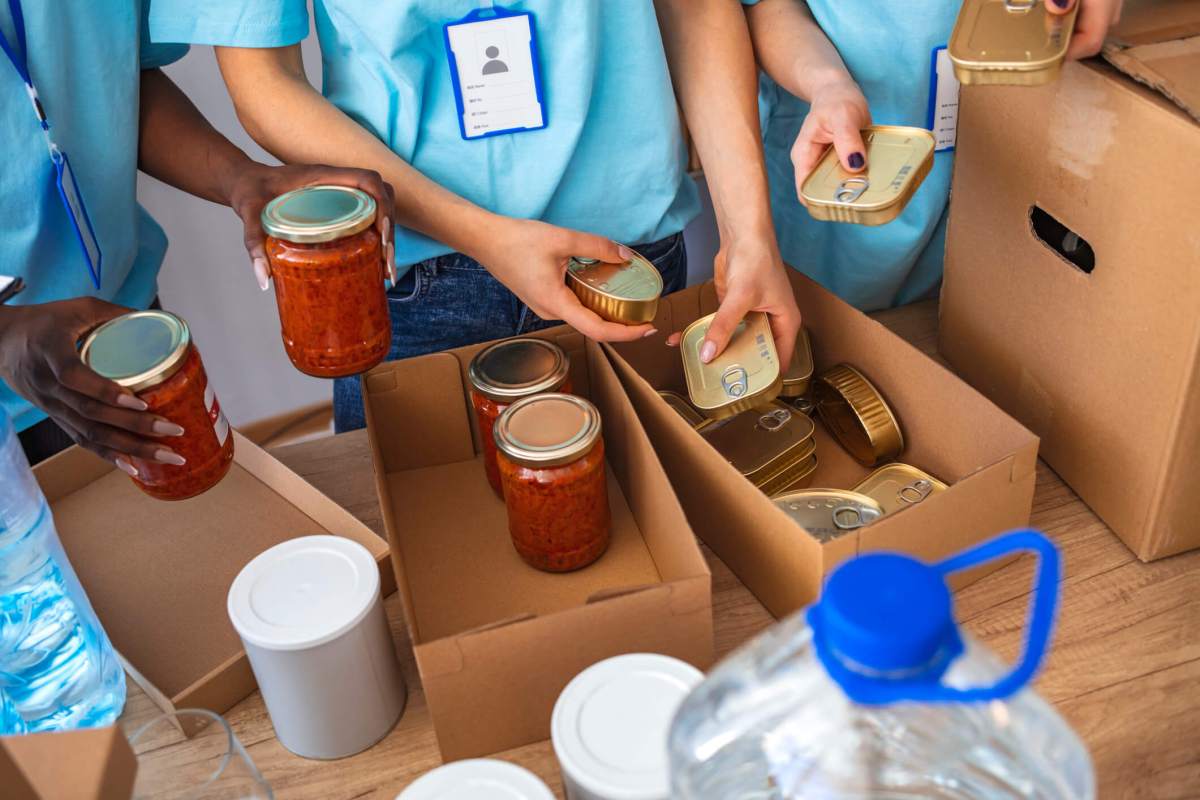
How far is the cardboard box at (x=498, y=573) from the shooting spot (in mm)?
836

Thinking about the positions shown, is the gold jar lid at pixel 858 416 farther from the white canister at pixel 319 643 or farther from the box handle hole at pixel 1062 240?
the white canister at pixel 319 643

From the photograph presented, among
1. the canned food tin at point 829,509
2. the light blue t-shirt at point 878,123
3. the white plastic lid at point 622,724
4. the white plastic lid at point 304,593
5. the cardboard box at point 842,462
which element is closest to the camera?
the white plastic lid at point 622,724

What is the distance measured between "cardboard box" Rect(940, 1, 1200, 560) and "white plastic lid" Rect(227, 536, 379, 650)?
73cm

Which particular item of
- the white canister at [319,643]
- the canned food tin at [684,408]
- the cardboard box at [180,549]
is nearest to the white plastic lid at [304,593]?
the white canister at [319,643]

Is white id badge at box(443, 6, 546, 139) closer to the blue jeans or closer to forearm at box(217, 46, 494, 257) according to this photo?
forearm at box(217, 46, 494, 257)

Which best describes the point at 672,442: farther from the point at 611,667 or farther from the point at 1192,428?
the point at 1192,428

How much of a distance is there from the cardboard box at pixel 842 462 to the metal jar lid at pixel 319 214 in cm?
33

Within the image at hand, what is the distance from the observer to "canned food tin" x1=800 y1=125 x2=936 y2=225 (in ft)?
3.42

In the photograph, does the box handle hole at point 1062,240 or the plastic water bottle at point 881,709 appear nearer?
the plastic water bottle at point 881,709

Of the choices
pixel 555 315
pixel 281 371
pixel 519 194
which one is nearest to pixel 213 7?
pixel 519 194

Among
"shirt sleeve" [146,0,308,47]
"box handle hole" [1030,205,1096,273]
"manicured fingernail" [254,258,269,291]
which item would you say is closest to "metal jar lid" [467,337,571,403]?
"manicured fingernail" [254,258,269,291]

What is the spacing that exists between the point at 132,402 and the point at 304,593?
21 centimetres

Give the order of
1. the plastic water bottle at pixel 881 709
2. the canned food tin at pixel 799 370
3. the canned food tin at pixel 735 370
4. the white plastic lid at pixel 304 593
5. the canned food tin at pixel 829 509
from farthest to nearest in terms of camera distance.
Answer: the canned food tin at pixel 799 370 < the canned food tin at pixel 735 370 < the canned food tin at pixel 829 509 < the white plastic lid at pixel 304 593 < the plastic water bottle at pixel 881 709

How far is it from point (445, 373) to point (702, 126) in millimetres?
483
